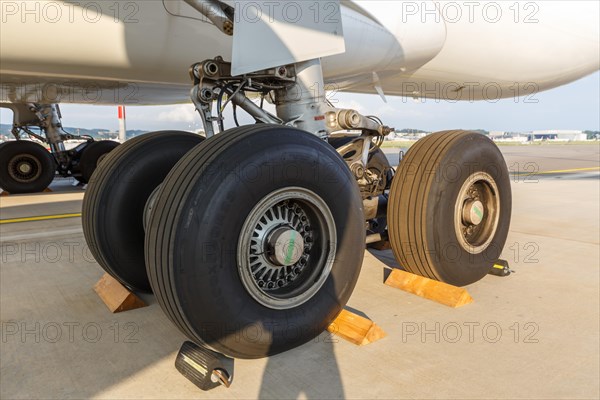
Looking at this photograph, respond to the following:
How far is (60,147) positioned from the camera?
9.69m

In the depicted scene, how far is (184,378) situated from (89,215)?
1.32 metres

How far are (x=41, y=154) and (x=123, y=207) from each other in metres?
7.39

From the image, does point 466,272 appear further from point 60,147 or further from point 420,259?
point 60,147

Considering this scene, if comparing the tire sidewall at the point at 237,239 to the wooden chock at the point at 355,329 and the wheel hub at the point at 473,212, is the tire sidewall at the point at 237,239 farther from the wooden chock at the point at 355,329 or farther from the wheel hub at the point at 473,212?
the wheel hub at the point at 473,212

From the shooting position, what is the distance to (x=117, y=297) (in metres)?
2.74

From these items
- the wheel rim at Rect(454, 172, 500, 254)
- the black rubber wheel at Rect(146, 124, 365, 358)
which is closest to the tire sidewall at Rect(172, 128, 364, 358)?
the black rubber wheel at Rect(146, 124, 365, 358)

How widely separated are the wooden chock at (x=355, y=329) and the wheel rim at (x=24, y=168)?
28.0 feet

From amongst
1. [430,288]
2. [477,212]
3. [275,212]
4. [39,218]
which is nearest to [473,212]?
[477,212]

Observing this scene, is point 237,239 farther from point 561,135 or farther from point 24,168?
point 561,135

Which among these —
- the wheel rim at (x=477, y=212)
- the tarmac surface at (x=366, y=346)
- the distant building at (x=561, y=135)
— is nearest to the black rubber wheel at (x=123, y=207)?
the tarmac surface at (x=366, y=346)

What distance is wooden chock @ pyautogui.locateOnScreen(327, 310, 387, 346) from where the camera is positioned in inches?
87.3

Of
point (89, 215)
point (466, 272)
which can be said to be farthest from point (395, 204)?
point (89, 215)

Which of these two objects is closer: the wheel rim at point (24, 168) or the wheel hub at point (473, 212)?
the wheel hub at point (473, 212)

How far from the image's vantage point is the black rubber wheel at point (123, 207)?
8.87ft
